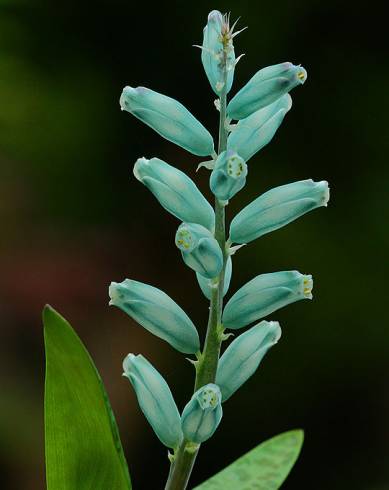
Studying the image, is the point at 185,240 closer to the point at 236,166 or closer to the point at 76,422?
the point at 236,166

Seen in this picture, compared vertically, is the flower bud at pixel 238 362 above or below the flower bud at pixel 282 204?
below

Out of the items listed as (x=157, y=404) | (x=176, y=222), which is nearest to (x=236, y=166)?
(x=157, y=404)

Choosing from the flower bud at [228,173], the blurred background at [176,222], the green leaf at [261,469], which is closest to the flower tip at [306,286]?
the flower bud at [228,173]

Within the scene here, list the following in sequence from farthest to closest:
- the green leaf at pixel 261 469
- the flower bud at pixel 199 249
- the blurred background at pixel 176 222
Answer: the blurred background at pixel 176 222 < the green leaf at pixel 261 469 < the flower bud at pixel 199 249

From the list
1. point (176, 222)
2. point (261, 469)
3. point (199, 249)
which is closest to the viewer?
point (199, 249)

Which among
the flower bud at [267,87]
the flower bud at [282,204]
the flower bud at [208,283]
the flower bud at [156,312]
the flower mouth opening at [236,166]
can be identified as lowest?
the flower bud at [156,312]

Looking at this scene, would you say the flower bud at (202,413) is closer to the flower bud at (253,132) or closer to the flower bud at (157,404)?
the flower bud at (157,404)

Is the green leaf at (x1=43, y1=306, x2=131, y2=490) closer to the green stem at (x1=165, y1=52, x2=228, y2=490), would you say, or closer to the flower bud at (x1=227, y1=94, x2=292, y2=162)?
the green stem at (x1=165, y1=52, x2=228, y2=490)

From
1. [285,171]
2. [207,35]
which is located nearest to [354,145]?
[285,171]

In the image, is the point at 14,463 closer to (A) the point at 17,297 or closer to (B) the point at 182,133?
(A) the point at 17,297
